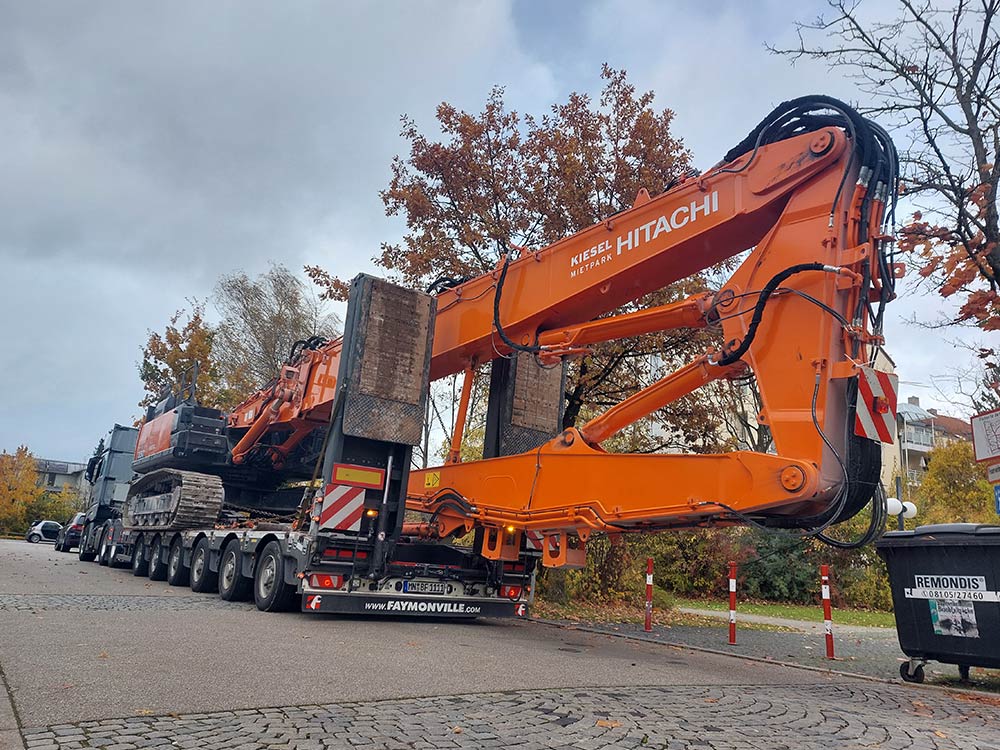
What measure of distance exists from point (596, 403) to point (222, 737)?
11139mm

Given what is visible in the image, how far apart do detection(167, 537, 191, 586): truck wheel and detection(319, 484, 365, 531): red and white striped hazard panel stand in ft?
17.7

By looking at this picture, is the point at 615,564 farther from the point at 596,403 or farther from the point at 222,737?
the point at 222,737

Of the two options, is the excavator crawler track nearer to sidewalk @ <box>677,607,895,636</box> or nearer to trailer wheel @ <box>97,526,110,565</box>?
trailer wheel @ <box>97,526,110,565</box>

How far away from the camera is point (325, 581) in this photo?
28.8 ft

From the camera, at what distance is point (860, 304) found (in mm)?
6270

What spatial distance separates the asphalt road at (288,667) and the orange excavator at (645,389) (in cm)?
104

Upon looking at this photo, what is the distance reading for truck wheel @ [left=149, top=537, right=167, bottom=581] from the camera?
1430cm

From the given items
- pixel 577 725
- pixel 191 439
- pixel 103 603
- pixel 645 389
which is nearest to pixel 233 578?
pixel 103 603

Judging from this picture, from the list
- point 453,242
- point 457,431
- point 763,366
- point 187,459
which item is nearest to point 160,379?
point 187,459

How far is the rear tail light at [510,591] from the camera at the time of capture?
10.1 m

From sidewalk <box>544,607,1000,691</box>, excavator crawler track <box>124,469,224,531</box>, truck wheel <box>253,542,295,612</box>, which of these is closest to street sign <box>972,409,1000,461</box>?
sidewalk <box>544,607,1000,691</box>

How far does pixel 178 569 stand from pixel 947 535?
11.4 m

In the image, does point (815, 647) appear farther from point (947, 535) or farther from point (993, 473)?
point (993, 473)

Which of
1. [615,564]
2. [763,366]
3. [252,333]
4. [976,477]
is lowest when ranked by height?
[615,564]
